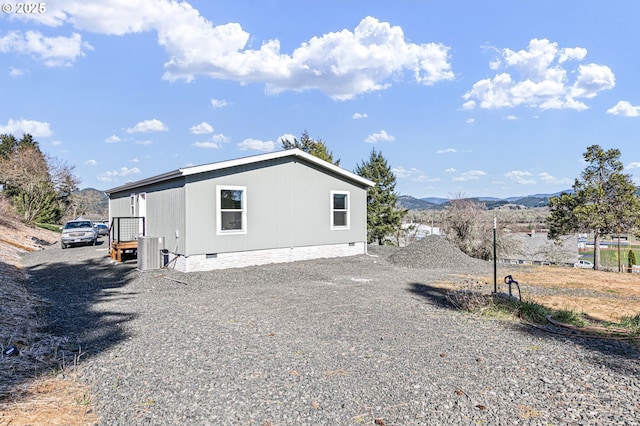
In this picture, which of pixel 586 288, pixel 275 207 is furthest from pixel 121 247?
pixel 586 288

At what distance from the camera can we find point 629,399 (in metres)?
3.24

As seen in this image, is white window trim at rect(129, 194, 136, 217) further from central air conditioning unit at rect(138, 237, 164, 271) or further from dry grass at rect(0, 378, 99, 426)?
dry grass at rect(0, 378, 99, 426)

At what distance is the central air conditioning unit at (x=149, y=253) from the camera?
11.2 m

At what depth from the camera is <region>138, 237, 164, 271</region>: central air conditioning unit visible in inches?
442

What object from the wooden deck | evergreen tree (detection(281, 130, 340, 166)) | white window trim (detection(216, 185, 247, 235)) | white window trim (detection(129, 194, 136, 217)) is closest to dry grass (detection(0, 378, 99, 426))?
white window trim (detection(216, 185, 247, 235))

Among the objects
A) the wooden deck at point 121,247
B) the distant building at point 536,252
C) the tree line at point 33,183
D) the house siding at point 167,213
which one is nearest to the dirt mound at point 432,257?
the house siding at point 167,213

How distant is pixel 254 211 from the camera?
40.6 feet

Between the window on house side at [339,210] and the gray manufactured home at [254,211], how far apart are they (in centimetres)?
4

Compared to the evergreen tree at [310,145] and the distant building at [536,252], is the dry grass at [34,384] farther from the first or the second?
the evergreen tree at [310,145]

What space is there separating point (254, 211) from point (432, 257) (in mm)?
6633

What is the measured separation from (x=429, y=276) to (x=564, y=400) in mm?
8207

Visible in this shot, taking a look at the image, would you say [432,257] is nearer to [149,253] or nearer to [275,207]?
[275,207]
